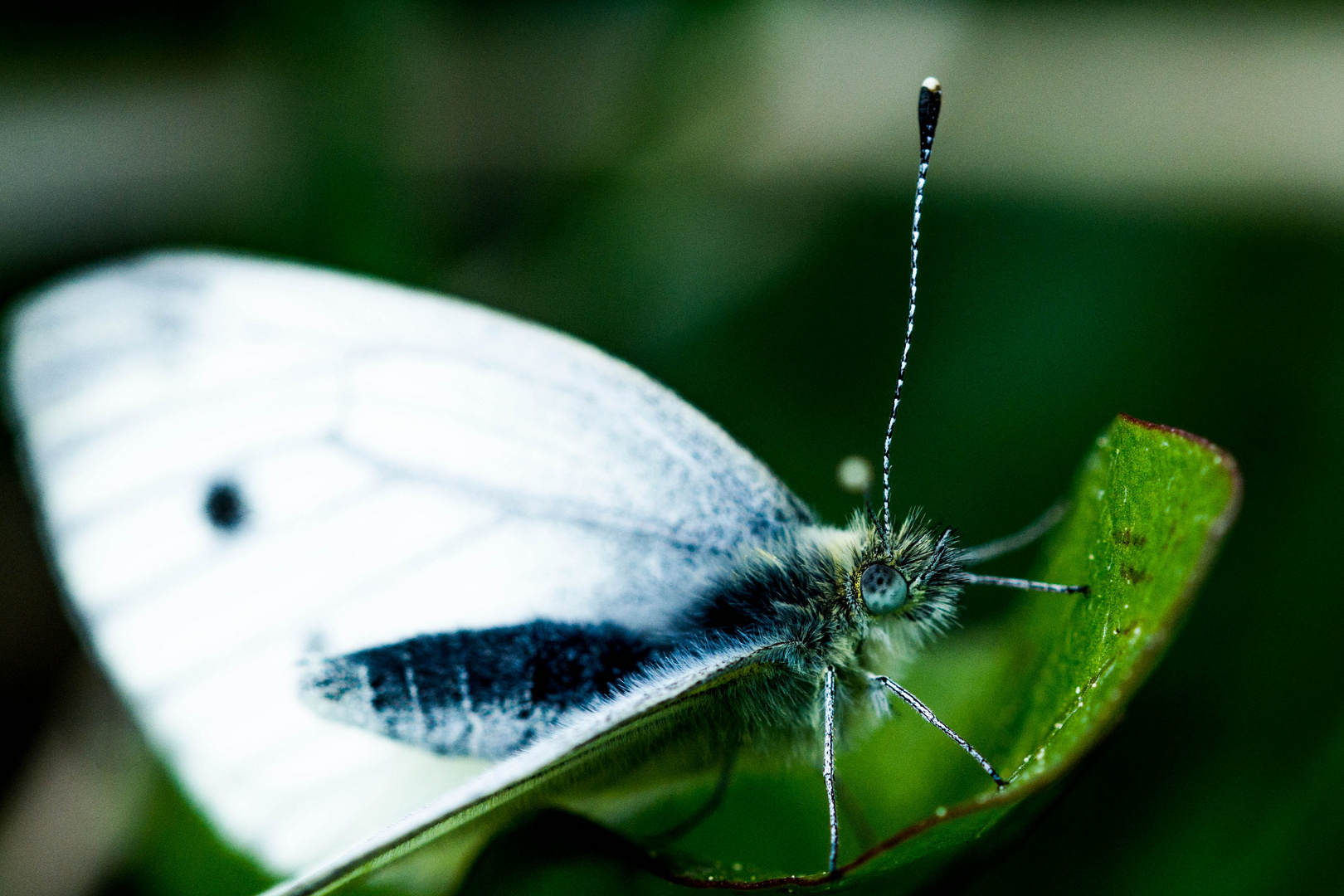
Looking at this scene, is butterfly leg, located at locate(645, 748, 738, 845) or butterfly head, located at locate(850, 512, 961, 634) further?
butterfly leg, located at locate(645, 748, 738, 845)

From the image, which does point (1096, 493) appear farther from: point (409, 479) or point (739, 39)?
point (739, 39)

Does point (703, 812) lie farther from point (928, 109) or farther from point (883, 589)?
point (928, 109)

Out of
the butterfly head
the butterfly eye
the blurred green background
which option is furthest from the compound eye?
the butterfly eye

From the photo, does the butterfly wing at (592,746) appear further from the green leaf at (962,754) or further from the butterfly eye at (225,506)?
the butterfly eye at (225,506)

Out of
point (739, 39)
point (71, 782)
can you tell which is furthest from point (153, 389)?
point (739, 39)

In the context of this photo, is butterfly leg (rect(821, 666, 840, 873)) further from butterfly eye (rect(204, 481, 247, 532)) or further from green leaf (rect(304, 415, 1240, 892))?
butterfly eye (rect(204, 481, 247, 532))

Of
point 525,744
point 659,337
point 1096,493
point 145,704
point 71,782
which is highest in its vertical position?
point 1096,493
